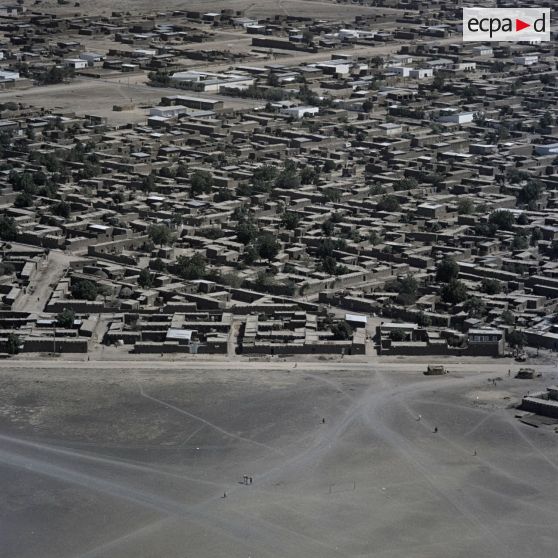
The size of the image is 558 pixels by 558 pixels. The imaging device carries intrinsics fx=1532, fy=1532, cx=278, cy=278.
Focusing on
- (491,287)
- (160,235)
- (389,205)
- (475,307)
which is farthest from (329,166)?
(475,307)

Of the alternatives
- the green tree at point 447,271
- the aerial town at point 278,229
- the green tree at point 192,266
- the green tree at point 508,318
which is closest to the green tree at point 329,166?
the aerial town at point 278,229

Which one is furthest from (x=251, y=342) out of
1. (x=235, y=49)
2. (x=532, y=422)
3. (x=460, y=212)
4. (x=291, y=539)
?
(x=235, y=49)

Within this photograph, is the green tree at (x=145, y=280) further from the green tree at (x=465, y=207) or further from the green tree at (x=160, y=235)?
the green tree at (x=465, y=207)

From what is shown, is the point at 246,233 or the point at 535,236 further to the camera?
the point at 535,236

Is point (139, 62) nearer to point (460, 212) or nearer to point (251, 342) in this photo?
point (460, 212)

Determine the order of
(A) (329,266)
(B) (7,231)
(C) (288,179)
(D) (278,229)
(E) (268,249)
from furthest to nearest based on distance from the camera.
A: (C) (288,179)
(D) (278,229)
(B) (7,231)
(E) (268,249)
(A) (329,266)

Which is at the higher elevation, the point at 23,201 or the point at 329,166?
the point at 329,166

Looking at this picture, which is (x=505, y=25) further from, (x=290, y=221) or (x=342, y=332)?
(x=342, y=332)
